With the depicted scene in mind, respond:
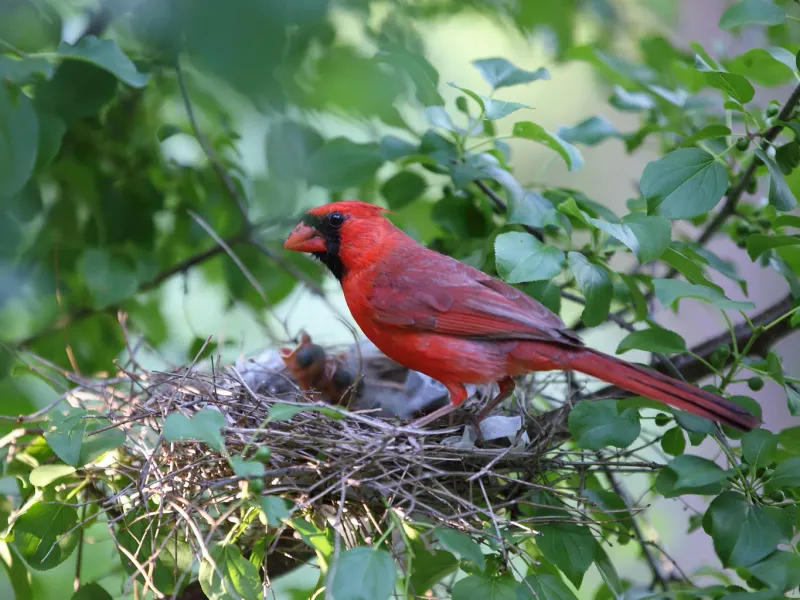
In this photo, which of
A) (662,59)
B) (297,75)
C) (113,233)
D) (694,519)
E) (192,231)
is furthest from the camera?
(662,59)

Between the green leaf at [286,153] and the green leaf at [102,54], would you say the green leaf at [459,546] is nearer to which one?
the green leaf at [286,153]

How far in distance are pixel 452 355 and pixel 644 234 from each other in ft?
2.16

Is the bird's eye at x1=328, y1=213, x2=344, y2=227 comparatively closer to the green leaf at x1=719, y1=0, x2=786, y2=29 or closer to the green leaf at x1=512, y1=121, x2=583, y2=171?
the green leaf at x1=512, y1=121, x2=583, y2=171

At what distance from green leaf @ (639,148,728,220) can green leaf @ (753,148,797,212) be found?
11cm

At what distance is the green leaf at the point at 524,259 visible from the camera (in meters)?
1.67

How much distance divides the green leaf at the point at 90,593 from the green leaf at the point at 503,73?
158cm

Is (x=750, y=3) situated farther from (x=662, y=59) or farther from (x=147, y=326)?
(x=147, y=326)

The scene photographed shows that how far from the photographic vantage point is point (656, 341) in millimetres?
1566

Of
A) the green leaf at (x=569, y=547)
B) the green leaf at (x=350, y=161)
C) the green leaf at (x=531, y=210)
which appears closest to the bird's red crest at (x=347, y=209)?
the green leaf at (x=350, y=161)

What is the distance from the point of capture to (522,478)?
75.2 inches

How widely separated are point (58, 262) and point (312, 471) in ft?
3.92

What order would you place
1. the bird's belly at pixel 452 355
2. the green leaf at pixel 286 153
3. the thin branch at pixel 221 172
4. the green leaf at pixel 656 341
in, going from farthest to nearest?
1. the thin branch at pixel 221 172
2. the bird's belly at pixel 452 355
3. the green leaf at pixel 656 341
4. the green leaf at pixel 286 153

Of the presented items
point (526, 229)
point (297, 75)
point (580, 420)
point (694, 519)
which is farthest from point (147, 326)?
point (297, 75)

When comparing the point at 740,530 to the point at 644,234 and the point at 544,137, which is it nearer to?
the point at 644,234
